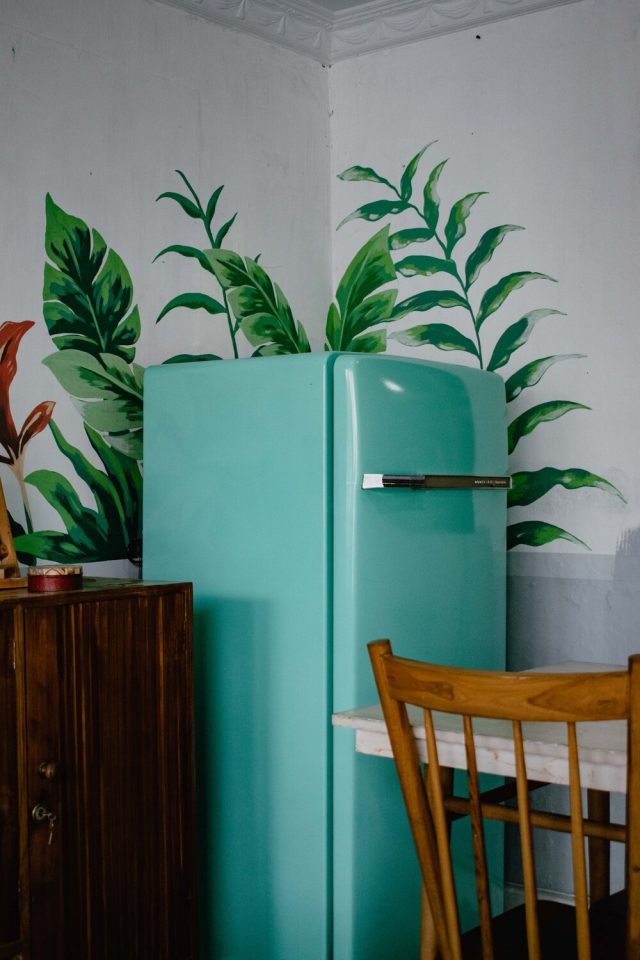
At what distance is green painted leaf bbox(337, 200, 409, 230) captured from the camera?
3.36 metres

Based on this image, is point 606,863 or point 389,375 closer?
point 606,863

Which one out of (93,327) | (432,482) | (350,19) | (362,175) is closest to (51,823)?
(432,482)

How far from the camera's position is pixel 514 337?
3.15 metres

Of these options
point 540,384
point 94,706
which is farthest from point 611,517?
point 94,706

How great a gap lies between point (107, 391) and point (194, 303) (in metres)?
0.42

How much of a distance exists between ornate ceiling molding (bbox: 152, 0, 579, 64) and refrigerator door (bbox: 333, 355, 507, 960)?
4.00 ft

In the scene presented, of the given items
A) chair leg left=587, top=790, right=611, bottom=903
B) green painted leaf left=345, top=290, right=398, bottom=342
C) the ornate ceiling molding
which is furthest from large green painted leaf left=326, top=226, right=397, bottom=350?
chair leg left=587, top=790, right=611, bottom=903

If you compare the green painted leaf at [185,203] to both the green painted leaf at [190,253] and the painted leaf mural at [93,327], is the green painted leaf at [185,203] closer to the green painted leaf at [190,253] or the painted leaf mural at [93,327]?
the green painted leaf at [190,253]

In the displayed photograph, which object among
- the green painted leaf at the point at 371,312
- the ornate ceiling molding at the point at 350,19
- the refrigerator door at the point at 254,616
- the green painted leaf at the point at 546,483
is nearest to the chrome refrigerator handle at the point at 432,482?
the refrigerator door at the point at 254,616

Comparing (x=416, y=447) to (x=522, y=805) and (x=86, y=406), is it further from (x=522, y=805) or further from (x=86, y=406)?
(x=522, y=805)

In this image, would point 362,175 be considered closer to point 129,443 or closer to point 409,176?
point 409,176

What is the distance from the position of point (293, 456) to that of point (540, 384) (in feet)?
3.25

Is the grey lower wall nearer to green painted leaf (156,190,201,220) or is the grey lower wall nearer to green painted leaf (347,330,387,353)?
green painted leaf (347,330,387,353)

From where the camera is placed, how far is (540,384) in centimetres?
310
